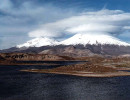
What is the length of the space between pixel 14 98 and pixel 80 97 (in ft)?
40.5

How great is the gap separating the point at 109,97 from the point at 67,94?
8.55 metres

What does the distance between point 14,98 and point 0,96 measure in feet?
12.5

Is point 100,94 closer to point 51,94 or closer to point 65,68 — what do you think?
point 51,94

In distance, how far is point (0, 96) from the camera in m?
42.6

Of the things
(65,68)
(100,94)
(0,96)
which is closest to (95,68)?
(65,68)

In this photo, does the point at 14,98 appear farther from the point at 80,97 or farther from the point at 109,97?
the point at 109,97

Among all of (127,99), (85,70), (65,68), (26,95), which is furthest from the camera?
(65,68)

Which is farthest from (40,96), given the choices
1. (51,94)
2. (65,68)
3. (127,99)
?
(65,68)

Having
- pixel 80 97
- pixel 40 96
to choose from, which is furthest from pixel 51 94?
pixel 80 97

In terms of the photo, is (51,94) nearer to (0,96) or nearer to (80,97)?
(80,97)

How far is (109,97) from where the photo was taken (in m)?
42.1

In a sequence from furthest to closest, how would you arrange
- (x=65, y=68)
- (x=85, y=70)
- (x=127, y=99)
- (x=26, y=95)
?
(x=65, y=68)
(x=85, y=70)
(x=26, y=95)
(x=127, y=99)

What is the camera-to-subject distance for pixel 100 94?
4503cm

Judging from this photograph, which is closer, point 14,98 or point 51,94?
point 14,98
